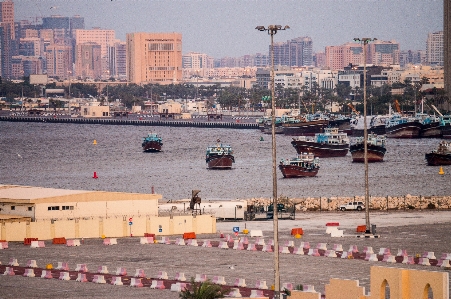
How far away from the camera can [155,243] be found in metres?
46.4

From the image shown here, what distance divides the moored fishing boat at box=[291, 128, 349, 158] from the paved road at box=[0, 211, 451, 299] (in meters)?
77.1

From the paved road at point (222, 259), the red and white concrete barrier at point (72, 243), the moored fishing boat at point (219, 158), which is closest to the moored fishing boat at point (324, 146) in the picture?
the moored fishing boat at point (219, 158)

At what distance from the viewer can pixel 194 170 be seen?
11794 centimetres

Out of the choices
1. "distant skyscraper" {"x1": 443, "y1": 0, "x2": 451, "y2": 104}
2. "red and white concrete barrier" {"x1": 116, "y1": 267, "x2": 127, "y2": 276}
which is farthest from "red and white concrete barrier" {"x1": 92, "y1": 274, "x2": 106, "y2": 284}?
"distant skyscraper" {"x1": 443, "y1": 0, "x2": 451, "y2": 104}

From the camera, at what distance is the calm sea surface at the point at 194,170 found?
93.8 meters

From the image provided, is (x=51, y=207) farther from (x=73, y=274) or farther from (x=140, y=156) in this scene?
(x=140, y=156)

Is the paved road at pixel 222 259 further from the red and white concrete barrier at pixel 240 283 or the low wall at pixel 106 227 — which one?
the low wall at pixel 106 227

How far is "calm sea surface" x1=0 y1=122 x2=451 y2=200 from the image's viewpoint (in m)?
93.8

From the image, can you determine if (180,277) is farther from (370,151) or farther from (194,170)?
(370,151)

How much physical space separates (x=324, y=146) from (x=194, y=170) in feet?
66.6

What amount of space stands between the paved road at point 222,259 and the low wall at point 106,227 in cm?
100

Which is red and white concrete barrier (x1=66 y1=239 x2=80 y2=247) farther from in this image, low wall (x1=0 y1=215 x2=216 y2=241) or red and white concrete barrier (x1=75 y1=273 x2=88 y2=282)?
red and white concrete barrier (x1=75 y1=273 x2=88 y2=282)

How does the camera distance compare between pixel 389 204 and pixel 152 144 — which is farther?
pixel 152 144

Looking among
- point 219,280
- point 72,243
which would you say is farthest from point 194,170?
point 219,280
